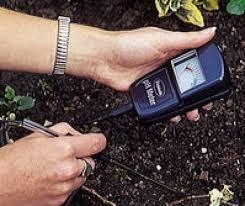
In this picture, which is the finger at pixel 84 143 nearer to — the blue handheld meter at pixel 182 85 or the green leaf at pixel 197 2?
the blue handheld meter at pixel 182 85

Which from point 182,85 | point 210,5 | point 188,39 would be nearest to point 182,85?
point 182,85

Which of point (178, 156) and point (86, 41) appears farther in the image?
point (178, 156)

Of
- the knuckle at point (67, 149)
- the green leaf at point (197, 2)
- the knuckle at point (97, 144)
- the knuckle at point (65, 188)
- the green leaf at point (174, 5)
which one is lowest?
the knuckle at point (65, 188)

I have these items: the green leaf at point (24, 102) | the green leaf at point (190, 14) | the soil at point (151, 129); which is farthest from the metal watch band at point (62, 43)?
the green leaf at point (190, 14)

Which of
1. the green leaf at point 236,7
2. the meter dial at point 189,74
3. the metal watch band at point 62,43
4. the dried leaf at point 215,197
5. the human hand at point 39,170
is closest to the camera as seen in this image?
the human hand at point 39,170

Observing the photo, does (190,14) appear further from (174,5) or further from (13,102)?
(13,102)

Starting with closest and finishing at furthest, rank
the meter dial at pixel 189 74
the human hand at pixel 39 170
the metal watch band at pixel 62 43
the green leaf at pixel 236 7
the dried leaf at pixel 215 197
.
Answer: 1. the human hand at pixel 39 170
2. the meter dial at pixel 189 74
3. the metal watch band at pixel 62 43
4. the dried leaf at pixel 215 197
5. the green leaf at pixel 236 7

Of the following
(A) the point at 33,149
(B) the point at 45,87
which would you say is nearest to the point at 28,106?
(B) the point at 45,87

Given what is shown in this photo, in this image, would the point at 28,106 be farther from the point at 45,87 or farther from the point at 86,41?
the point at 86,41
